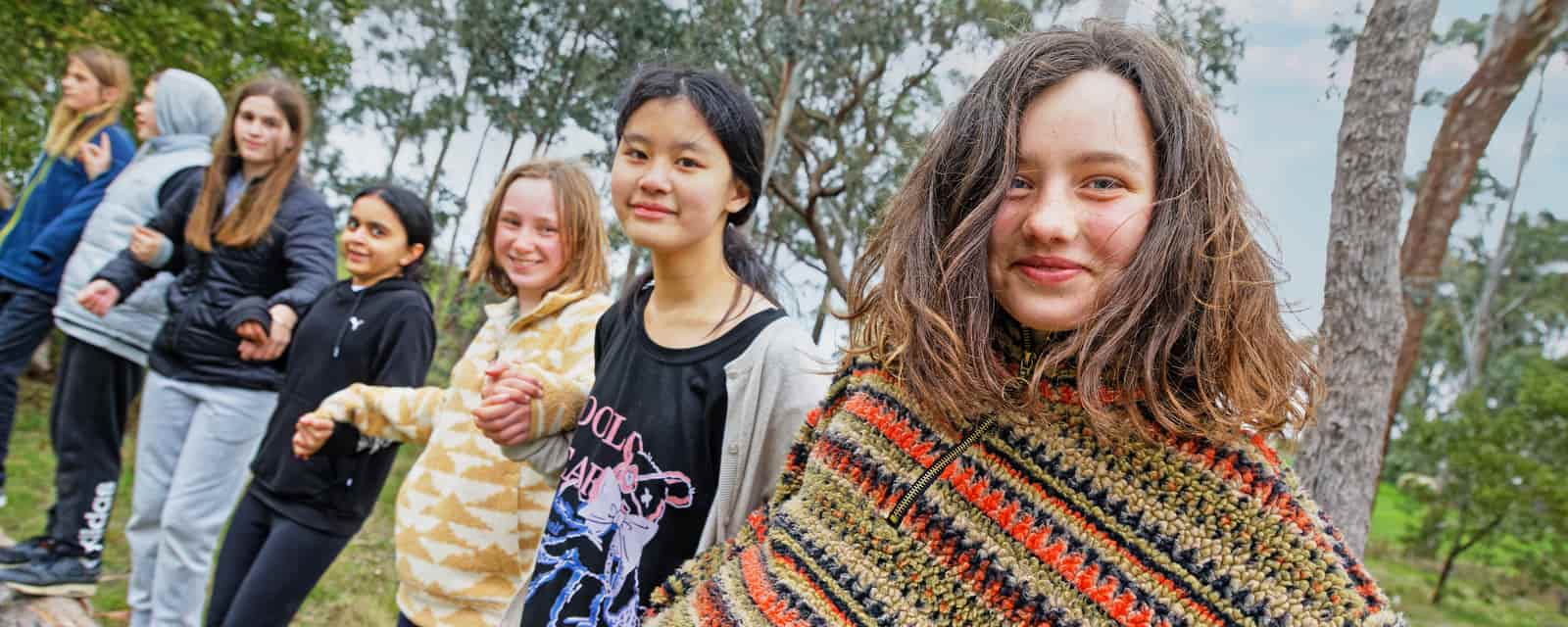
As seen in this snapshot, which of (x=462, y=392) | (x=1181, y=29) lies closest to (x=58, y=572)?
(x=462, y=392)

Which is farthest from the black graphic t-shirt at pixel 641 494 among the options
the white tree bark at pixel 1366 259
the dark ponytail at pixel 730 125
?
the white tree bark at pixel 1366 259

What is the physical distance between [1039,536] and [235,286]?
108 inches

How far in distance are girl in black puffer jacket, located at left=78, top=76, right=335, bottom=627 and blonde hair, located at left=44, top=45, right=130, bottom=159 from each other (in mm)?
1050

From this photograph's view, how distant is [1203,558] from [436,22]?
16.5 meters

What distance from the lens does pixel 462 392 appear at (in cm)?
203

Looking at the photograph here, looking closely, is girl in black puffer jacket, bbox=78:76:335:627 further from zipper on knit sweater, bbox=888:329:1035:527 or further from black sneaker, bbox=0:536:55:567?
zipper on knit sweater, bbox=888:329:1035:527

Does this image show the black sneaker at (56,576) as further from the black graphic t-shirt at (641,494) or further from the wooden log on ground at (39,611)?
the black graphic t-shirt at (641,494)

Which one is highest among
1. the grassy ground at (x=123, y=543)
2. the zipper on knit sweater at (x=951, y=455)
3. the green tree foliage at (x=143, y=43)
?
the green tree foliage at (x=143, y=43)

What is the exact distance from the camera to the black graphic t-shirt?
1.45 meters

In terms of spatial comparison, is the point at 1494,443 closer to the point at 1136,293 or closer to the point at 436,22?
the point at 1136,293

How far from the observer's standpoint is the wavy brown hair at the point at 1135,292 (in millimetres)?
928

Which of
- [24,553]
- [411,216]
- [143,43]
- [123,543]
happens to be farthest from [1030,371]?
[143,43]

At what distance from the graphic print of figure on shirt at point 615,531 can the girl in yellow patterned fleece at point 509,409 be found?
23 centimetres

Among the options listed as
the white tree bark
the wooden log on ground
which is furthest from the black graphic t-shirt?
the white tree bark
